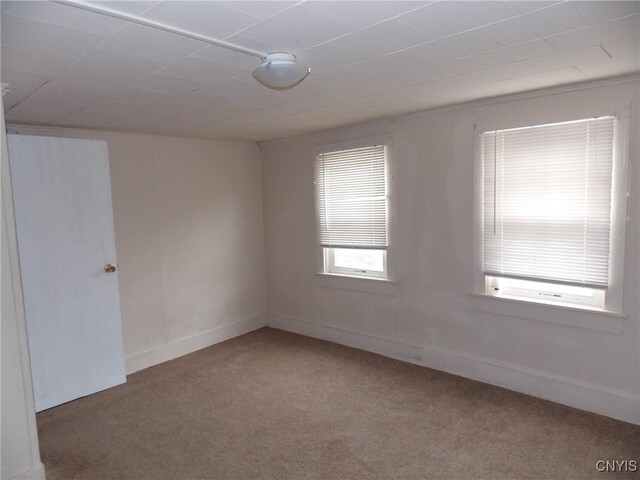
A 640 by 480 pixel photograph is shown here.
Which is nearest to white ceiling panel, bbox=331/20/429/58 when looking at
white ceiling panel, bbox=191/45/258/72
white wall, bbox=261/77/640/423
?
white ceiling panel, bbox=191/45/258/72

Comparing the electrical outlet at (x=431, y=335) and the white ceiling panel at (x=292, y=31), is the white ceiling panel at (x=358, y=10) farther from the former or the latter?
the electrical outlet at (x=431, y=335)

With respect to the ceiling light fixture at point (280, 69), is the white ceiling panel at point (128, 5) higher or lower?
higher

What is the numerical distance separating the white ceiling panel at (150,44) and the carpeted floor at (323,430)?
2.23 m

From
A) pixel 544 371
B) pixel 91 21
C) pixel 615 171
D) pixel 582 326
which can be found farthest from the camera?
pixel 544 371

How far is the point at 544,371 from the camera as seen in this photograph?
3145 millimetres

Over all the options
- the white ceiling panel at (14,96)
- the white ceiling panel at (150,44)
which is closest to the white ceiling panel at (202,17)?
the white ceiling panel at (150,44)

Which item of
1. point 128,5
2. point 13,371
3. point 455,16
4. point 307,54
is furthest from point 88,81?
point 455,16

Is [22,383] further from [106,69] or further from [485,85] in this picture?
[485,85]

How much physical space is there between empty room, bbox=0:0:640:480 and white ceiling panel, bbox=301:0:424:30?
0.04 ft

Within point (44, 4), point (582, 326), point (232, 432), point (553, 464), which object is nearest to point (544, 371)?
point (582, 326)

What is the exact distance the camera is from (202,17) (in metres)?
1.62

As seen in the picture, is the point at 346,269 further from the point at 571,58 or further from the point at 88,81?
the point at 88,81

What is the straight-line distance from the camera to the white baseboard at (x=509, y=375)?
9.35 ft

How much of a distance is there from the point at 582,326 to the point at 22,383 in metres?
3.41
